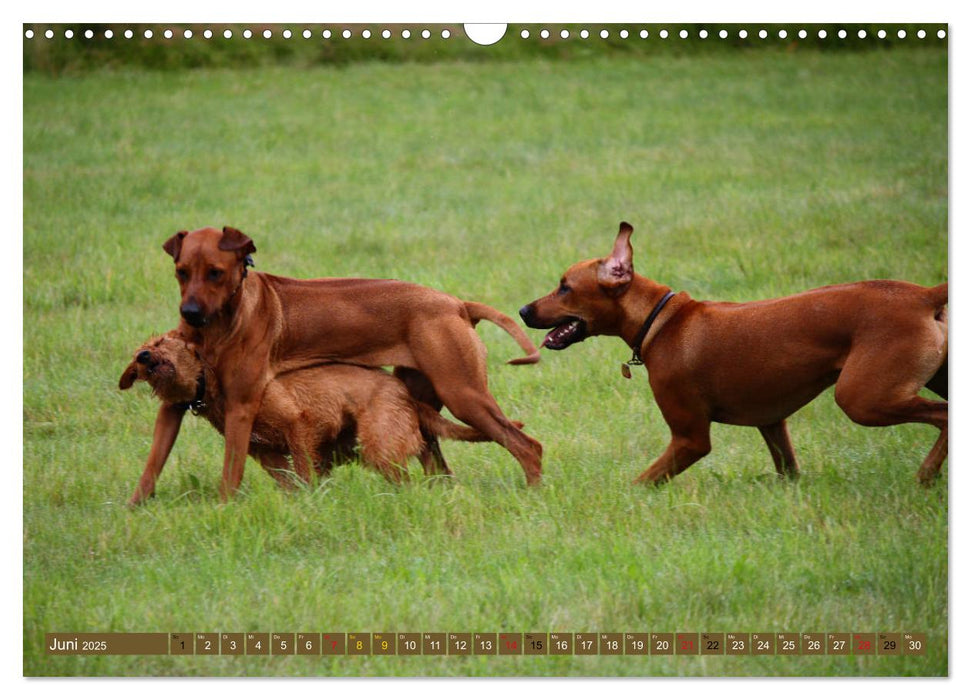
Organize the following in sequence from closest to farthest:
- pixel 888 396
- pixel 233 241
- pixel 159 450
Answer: pixel 888 396 → pixel 233 241 → pixel 159 450

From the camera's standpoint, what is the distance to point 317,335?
7480 millimetres

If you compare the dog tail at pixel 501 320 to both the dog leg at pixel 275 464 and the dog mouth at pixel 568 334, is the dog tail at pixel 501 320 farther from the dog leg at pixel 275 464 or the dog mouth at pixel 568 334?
the dog leg at pixel 275 464

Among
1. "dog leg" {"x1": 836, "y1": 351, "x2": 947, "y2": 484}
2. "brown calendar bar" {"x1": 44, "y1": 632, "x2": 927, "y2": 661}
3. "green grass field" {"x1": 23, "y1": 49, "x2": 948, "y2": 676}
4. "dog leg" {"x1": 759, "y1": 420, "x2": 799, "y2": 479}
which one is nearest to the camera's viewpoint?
"brown calendar bar" {"x1": 44, "y1": 632, "x2": 927, "y2": 661}

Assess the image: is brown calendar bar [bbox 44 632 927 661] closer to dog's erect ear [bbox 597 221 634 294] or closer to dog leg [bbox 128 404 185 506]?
dog leg [bbox 128 404 185 506]

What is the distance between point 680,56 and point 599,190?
20.7 ft

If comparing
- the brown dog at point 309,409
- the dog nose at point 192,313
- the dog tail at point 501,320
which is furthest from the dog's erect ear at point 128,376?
the dog tail at point 501,320

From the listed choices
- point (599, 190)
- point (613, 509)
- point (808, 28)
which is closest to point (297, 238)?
point (599, 190)

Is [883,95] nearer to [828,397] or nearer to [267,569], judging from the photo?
[828,397]

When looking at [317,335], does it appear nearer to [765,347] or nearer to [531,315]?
[531,315]

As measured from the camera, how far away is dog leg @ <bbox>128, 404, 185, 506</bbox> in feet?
23.9

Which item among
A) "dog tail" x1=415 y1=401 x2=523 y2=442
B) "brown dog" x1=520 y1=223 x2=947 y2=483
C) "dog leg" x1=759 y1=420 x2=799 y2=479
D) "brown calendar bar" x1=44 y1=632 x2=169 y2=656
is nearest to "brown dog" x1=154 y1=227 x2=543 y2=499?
"dog tail" x1=415 y1=401 x2=523 y2=442

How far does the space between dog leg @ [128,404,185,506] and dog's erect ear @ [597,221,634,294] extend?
238 cm

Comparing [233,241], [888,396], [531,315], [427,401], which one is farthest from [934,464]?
[233,241]

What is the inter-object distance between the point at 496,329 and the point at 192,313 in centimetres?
453
